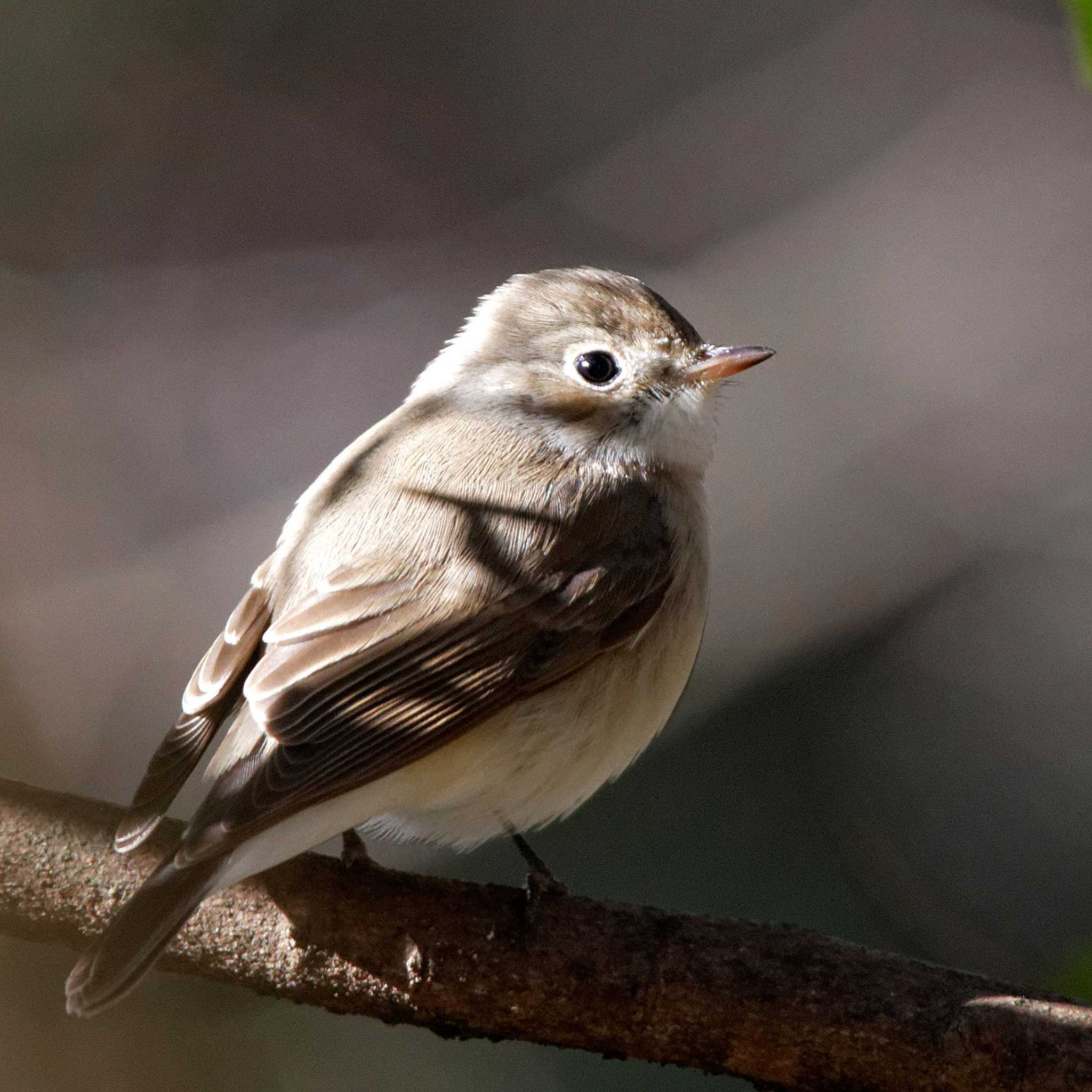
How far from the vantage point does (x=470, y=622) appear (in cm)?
309

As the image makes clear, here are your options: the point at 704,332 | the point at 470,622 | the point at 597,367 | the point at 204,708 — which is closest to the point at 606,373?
the point at 597,367

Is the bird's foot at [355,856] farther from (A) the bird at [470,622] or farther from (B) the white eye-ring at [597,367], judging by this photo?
(B) the white eye-ring at [597,367]

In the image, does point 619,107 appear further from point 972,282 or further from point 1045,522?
point 1045,522

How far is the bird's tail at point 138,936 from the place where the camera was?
2553 mm

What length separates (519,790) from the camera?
3176 mm

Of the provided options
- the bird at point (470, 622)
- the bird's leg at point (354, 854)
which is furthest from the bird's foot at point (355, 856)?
the bird at point (470, 622)

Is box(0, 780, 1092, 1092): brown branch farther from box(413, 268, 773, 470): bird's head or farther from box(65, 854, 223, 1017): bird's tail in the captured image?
box(413, 268, 773, 470): bird's head

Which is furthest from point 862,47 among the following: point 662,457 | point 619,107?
point 662,457

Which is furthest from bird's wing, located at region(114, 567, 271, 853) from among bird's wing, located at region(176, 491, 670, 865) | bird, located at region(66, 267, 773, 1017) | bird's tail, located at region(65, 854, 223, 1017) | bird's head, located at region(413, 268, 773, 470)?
Result: bird's head, located at region(413, 268, 773, 470)

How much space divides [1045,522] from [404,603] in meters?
3.25

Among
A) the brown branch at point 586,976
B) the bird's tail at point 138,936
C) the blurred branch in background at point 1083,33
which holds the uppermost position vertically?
the blurred branch in background at point 1083,33

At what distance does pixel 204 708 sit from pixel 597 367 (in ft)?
4.63

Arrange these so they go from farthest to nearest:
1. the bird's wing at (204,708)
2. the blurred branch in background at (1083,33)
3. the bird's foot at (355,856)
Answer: the bird's foot at (355,856)
the bird's wing at (204,708)
the blurred branch in background at (1083,33)

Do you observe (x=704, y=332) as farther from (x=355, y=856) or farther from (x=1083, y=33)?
(x=1083, y=33)
